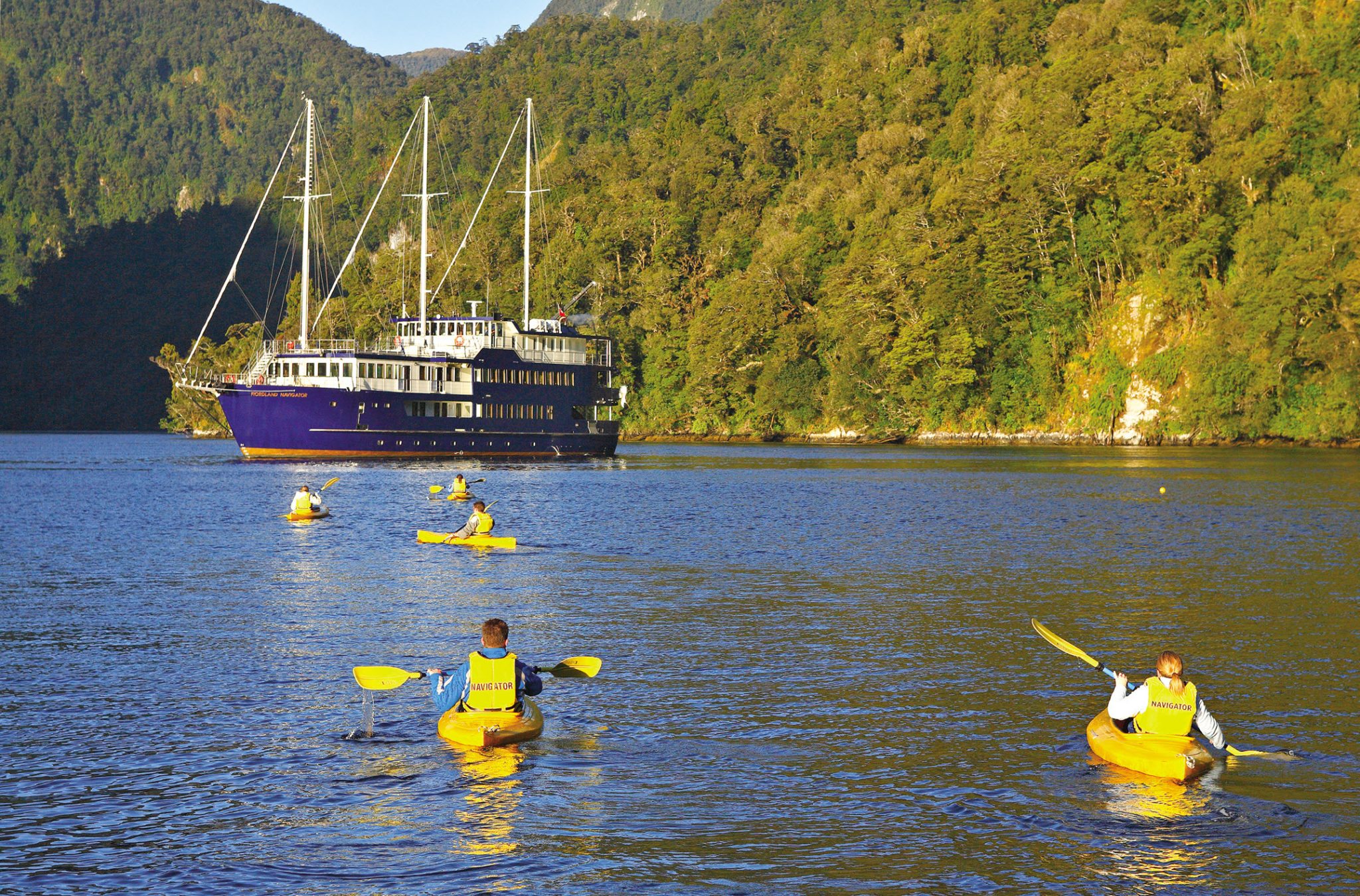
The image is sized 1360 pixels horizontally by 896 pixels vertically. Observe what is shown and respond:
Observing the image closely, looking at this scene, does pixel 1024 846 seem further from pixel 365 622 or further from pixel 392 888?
pixel 365 622

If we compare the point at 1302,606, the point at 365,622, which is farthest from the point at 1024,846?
the point at 1302,606

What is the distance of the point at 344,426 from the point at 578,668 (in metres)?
74.3

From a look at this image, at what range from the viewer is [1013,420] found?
130 meters

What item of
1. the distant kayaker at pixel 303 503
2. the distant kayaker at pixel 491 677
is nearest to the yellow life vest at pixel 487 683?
the distant kayaker at pixel 491 677

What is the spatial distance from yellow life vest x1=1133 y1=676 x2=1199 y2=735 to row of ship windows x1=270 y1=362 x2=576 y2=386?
3108 inches

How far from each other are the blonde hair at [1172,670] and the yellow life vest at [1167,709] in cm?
6

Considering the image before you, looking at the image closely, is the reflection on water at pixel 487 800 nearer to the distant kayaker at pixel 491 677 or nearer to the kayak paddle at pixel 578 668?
the distant kayaker at pixel 491 677

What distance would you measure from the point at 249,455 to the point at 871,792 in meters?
85.2

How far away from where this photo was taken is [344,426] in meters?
90.7

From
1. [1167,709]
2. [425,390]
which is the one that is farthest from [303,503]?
[425,390]

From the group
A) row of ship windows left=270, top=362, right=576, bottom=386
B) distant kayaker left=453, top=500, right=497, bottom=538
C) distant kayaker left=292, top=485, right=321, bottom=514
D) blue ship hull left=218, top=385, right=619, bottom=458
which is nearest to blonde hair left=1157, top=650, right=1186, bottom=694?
distant kayaker left=453, top=500, right=497, bottom=538

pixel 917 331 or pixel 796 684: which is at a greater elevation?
pixel 917 331

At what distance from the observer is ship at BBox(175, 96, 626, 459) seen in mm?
90250

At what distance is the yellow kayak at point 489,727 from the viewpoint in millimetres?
17453
